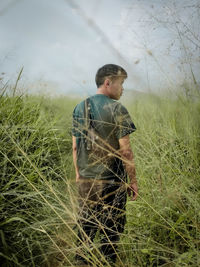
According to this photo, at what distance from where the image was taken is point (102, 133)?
1624 mm

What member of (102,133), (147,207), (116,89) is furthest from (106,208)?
(116,89)

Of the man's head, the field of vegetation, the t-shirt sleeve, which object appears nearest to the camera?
the field of vegetation

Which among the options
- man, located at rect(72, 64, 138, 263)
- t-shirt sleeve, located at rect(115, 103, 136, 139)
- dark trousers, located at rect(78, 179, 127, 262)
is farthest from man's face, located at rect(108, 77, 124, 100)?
dark trousers, located at rect(78, 179, 127, 262)

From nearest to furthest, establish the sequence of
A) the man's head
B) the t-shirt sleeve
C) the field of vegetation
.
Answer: the field of vegetation, the t-shirt sleeve, the man's head

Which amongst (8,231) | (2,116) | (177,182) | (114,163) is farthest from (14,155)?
(177,182)

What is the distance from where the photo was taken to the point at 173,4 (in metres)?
1.22

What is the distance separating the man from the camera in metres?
1.55

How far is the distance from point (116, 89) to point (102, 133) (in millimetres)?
344

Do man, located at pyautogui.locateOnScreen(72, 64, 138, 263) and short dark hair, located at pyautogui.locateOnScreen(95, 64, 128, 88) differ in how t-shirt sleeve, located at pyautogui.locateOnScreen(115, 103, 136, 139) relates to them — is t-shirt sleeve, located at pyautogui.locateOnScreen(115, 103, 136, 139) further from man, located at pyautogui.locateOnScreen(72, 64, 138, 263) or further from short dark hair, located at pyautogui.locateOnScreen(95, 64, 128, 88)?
short dark hair, located at pyautogui.locateOnScreen(95, 64, 128, 88)

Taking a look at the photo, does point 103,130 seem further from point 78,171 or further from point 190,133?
point 190,133

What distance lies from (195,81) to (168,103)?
358 mm

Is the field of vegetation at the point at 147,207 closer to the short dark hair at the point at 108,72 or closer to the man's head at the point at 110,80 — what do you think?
the man's head at the point at 110,80

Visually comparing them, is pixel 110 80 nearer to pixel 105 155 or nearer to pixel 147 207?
pixel 105 155

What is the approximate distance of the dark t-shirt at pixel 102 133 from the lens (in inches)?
61.2
